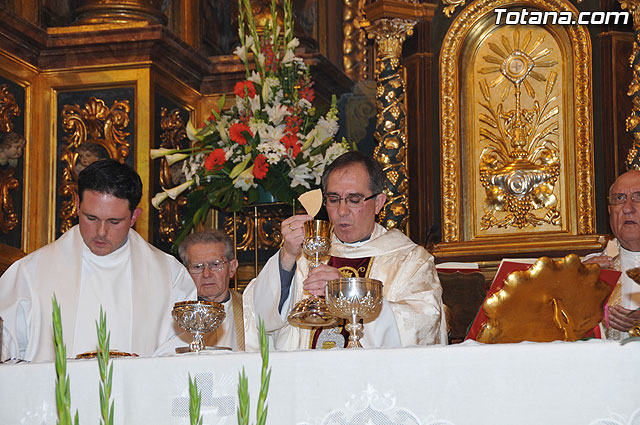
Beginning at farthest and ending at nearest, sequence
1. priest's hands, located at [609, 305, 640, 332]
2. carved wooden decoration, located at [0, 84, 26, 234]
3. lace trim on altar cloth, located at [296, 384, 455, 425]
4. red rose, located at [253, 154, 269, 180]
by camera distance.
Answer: carved wooden decoration, located at [0, 84, 26, 234]
red rose, located at [253, 154, 269, 180]
priest's hands, located at [609, 305, 640, 332]
lace trim on altar cloth, located at [296, 384, 455, 425]

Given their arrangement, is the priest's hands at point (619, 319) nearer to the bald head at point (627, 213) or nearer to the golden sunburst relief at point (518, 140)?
the bald head at point (627, 213)

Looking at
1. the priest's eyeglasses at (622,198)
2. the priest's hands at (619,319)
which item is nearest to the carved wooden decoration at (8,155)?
Result: the priest's eyeglasses at (622,198)

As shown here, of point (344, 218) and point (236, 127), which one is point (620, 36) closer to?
point (236, 127)

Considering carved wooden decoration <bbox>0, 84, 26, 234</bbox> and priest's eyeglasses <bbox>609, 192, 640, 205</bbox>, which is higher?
carved wooden decoration <bbox>0, 84, 26, 234</bbox>

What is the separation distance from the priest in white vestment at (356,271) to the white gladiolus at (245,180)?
1.57 metres

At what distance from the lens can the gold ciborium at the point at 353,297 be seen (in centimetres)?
327

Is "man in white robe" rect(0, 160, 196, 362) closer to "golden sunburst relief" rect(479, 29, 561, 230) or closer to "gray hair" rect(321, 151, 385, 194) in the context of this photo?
"gray hair" rect(321, 151, 385, 194)

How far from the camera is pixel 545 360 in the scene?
2.69 meters

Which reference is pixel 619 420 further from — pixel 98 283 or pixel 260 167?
pixel 260 167

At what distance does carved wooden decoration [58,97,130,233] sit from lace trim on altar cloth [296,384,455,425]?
456 centimetres

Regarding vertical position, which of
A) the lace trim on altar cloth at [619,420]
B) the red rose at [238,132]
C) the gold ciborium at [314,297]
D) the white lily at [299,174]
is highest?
the red rose at [238,132]

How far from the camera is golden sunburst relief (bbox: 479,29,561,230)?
740 centimetres

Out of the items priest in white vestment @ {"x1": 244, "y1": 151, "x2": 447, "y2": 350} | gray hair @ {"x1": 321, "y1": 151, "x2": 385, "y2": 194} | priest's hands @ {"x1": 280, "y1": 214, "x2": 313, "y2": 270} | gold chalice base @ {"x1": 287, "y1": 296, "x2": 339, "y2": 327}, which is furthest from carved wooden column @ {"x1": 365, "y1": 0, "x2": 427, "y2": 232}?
gold chalice base @ {"x1": 287, "y1": 296, "x2": 339, "y2": 327}
